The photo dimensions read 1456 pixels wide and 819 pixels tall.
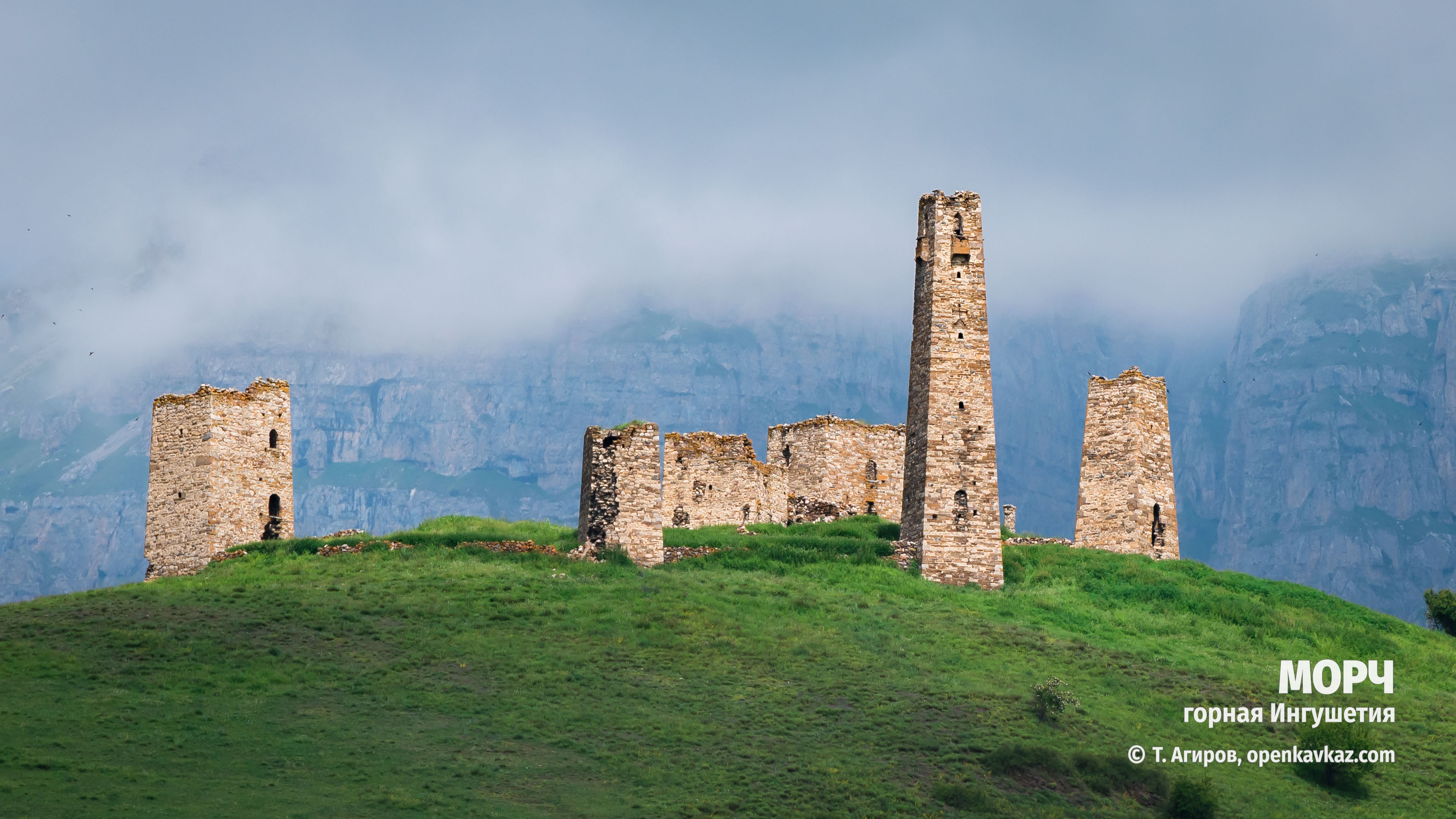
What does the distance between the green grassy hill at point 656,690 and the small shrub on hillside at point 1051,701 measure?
0.24m

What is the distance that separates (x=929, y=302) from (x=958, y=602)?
38.3 feet

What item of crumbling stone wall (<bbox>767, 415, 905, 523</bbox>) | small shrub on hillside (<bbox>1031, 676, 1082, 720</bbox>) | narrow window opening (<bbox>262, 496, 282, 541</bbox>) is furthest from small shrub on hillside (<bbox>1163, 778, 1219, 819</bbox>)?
narrow window opening (<bbox>262, 496, 282, 541</bbox>)

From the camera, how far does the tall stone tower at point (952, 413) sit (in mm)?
51719

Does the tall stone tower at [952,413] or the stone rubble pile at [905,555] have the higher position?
the tall stone tower at [952,413]

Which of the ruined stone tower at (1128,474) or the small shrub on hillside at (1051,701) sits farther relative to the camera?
the ruined stone tower at (1128,474)

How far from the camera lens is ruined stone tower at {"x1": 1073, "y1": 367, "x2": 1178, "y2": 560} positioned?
59.7 meters

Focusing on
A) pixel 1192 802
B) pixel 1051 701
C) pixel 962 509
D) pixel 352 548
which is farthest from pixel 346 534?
pixel 1192 802

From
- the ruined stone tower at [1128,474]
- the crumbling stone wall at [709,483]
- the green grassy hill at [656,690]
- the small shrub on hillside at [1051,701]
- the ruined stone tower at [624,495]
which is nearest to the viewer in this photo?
the green grassy hill at [656,690]

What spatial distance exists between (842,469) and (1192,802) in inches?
1362

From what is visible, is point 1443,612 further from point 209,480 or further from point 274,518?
Result: point 209,480

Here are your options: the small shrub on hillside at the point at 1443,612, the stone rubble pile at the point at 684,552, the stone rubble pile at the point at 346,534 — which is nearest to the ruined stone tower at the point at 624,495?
the stone rubble pile at the point at 684,552

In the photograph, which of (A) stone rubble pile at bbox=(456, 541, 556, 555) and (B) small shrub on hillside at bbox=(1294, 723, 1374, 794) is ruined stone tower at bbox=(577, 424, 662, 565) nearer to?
(A) stone rubble pile at bbox=(456, 541, 556, 555)

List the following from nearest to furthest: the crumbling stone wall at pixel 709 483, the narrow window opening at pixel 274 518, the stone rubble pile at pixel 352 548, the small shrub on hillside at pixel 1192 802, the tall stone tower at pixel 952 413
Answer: the small shrub on hillside at pixel 1192 802
the stone rubble pile at pixel 352 548
the tall stone tower at pixel 952 413
the narrow window opening at pixel 274 518
the crumbling stone wall at pixel 709 483

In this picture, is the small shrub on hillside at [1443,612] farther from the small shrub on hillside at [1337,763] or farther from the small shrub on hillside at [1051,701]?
the small shrub on hillside at [1051,701]
